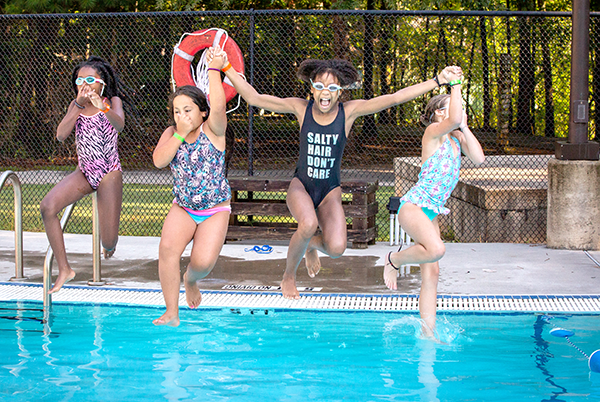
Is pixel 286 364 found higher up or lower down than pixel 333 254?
lower down

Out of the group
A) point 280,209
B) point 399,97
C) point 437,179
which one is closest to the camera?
point 399,97

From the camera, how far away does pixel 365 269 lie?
6.88 metres

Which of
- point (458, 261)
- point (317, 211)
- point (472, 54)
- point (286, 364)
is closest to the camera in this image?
point (286, 364)

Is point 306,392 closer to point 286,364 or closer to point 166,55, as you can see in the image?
point 286,364

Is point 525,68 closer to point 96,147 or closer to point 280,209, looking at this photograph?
point 280,209

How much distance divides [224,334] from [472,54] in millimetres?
10205

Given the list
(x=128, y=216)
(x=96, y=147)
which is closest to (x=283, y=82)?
(x=128, y=216)

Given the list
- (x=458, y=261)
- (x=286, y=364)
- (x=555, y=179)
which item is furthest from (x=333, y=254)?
(x=555, y=179)

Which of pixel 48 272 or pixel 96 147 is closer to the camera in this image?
pixel 48 272

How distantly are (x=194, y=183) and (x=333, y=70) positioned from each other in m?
1.21

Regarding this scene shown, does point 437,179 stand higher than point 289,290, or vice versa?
point 437,179

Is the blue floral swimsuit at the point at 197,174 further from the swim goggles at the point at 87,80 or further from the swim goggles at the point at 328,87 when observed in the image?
the swim goggles at the point at 87,80

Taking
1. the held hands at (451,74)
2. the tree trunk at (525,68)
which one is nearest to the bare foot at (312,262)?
the held hands at (451,74)

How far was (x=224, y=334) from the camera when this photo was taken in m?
5.30
